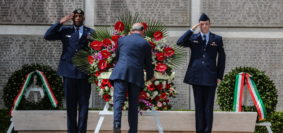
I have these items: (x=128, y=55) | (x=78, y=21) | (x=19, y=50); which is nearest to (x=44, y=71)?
(x=19, y=50)

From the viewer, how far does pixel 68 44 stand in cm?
593

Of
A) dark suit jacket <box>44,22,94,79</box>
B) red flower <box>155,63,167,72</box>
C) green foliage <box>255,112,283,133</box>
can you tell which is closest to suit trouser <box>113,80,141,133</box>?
red flower <box>155,63,167,72</box>

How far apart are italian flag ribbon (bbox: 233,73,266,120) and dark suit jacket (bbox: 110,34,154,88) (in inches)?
94.5

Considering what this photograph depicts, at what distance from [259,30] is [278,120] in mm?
2137

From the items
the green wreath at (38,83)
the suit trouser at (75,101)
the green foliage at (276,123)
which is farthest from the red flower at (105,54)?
the green foliage at (276,123)

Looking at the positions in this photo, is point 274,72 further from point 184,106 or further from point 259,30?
point 184,106

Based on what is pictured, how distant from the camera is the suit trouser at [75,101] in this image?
19.1ft

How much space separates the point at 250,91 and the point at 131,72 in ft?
9.08

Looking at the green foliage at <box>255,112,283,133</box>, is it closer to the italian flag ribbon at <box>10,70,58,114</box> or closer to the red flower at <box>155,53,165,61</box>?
the red flower at <box>155,53,165,61</box>

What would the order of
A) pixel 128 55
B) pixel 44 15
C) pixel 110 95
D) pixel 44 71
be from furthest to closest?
pixel 44 15
pixel 44 71
pixel 110 95
pixel 128 55

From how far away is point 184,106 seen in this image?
29.4 feet

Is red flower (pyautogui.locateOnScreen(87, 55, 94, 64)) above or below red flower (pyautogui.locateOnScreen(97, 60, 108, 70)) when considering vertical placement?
above

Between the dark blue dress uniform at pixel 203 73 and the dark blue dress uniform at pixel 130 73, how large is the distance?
3.51 feet

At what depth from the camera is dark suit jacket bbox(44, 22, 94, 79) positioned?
19.1ft
